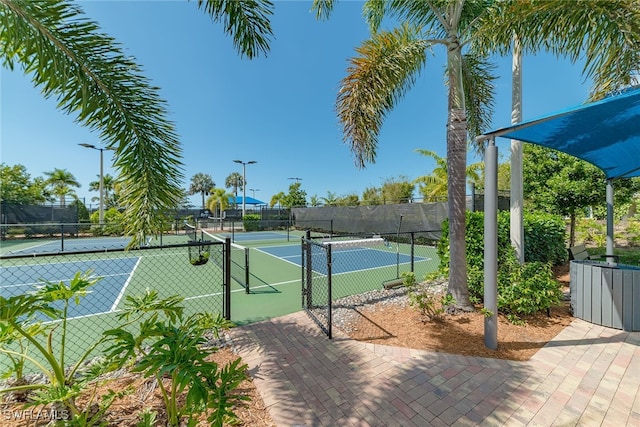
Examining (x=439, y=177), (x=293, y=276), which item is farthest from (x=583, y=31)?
(x=439, y=177)

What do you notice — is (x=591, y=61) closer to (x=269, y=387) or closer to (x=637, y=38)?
(x=637, y=38)

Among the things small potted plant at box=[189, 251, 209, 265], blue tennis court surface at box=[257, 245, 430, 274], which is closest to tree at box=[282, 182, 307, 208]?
blue tennis court surface at box=[257, 245, 430, 274]

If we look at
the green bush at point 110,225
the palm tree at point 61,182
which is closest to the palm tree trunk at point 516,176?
the green bush at point 110,225

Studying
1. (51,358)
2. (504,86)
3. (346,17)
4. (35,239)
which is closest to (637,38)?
(504,86)

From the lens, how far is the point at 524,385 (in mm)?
2455

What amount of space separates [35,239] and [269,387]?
798 inches

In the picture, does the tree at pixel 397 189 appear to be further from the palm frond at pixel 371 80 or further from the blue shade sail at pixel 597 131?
the palm frond at pixel 371 80

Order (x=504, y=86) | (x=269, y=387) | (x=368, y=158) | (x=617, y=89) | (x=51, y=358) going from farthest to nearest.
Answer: (x=504, y=86)
(x=368, y=158)
(x=617, y=89)
(x=269, y=387)
(x=51, y=358)

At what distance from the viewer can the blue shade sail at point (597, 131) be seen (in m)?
2.64

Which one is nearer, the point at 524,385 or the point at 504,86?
the point at 524,385

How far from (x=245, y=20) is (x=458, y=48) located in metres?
3.26

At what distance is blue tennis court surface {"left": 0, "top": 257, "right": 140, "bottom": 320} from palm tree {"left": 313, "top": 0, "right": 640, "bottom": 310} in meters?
5.01

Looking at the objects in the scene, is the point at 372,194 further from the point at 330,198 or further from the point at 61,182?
the point at 61,182

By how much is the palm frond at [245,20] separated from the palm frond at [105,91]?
130cm
